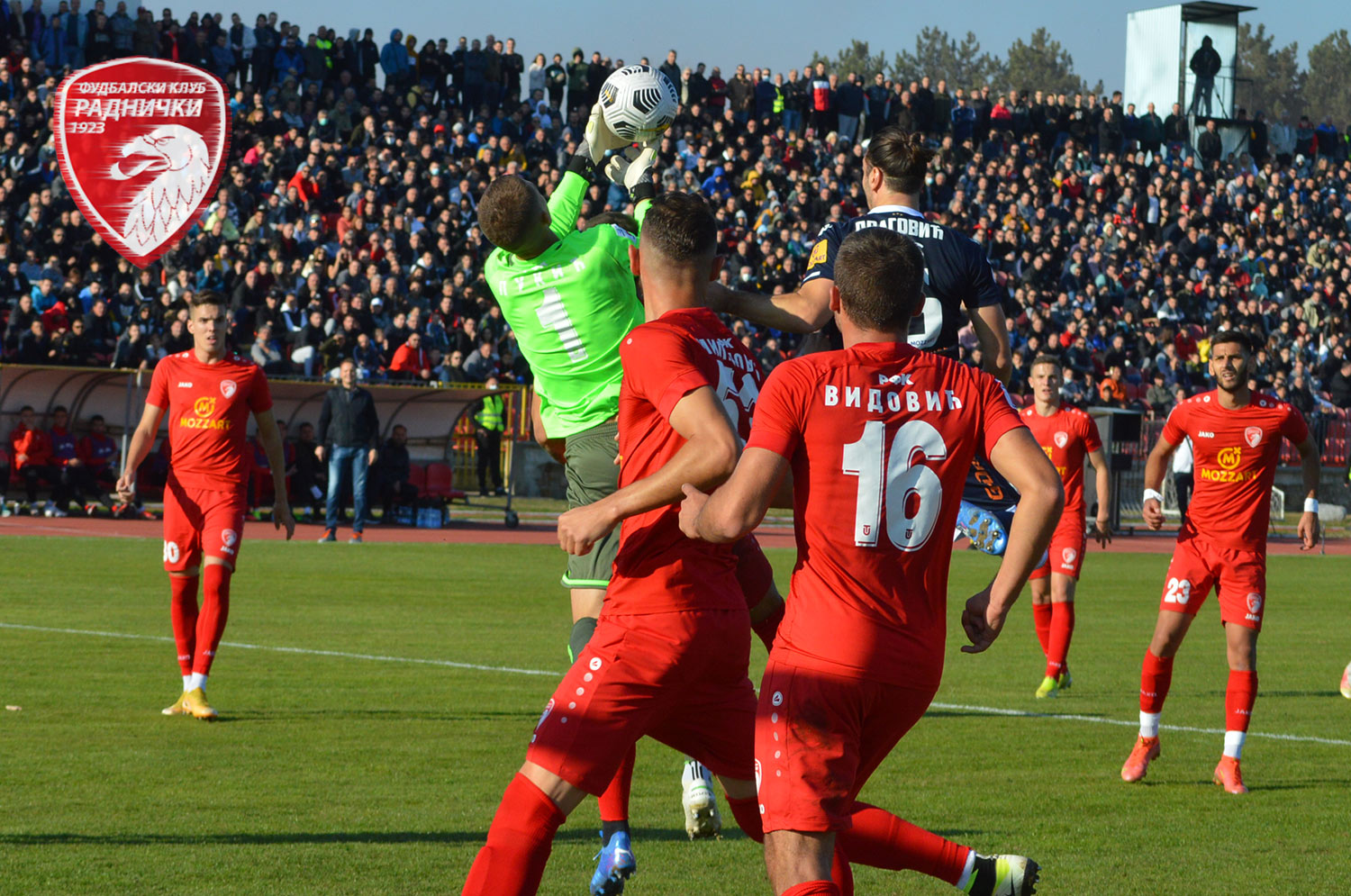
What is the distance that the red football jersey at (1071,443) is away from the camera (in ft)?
37.9

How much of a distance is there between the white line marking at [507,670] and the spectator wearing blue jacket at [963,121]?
107 ft

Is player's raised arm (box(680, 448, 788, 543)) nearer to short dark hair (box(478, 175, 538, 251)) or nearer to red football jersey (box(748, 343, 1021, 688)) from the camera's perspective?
red football jersey (box(748, 343, 1021, 688))

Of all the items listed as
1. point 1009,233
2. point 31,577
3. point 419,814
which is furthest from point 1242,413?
point 1009,233

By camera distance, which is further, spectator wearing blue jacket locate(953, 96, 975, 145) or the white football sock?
spectator wearing blue jacket locate(953, 96, 975, 145)

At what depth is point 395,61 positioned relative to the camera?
111 ft

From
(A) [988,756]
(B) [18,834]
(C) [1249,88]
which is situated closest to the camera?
(B) [18,834]

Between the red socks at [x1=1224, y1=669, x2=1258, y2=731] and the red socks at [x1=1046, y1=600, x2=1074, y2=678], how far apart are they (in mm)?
2827

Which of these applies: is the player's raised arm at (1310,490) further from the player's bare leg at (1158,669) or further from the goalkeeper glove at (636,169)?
the goalkeeper glove at (636,169)

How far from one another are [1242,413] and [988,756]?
7.23 feet

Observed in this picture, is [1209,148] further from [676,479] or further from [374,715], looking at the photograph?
[676,479]

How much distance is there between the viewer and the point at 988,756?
8477mm

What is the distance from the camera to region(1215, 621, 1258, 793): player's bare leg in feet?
26.1

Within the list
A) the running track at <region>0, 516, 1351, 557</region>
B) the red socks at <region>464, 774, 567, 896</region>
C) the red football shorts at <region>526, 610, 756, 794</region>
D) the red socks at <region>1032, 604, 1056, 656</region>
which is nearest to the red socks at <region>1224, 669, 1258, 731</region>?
the red socks at <region>1032, 604, 1056, 656</region>

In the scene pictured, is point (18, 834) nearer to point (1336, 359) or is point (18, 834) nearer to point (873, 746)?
point (873, 746)
